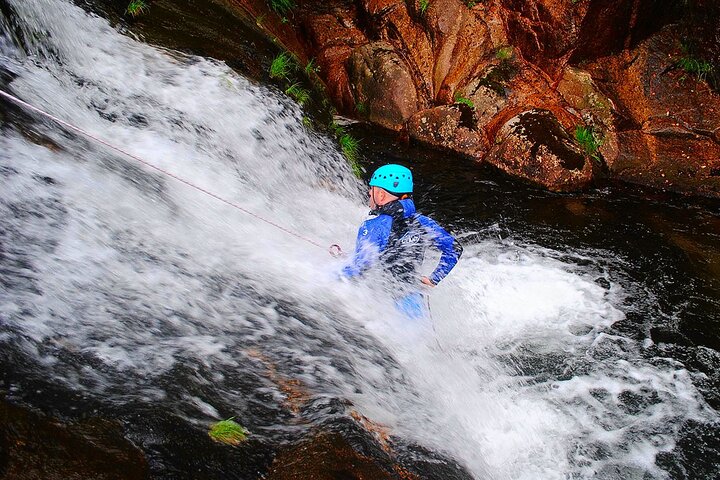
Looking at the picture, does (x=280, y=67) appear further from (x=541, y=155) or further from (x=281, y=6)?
(x=541, y=155)

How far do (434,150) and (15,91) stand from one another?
20.0 feet

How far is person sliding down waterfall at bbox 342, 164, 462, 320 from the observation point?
157 inches

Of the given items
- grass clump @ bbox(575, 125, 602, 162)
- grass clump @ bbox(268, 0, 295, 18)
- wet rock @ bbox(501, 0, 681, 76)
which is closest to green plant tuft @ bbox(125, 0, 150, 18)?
grass clump @ bbox(268, 0, 295, 18)

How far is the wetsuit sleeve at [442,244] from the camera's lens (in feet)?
13.1

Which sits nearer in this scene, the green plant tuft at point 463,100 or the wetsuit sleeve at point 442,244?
the wetsuit sleeve at point 442,244

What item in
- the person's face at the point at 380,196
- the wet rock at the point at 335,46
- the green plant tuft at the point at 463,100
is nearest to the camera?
the person's face at the point at 380,196

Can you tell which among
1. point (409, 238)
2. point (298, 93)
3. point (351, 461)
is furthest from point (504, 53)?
point (351, 461)

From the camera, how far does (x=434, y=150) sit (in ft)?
28.5

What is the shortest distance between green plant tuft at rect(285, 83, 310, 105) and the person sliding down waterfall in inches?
146

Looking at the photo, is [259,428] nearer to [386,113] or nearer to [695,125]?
[386,113]

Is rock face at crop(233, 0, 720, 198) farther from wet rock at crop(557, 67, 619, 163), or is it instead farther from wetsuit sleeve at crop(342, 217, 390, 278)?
wetsuit sleeve at crop(342, 217, 390, 278)

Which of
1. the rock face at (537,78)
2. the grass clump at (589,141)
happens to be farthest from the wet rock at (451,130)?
the grass clump at (589,141)

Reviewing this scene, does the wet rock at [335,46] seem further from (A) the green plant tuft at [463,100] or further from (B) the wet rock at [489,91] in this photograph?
(B) the wet rock at [489,91]

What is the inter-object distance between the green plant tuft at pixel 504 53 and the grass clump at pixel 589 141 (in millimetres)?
1940
